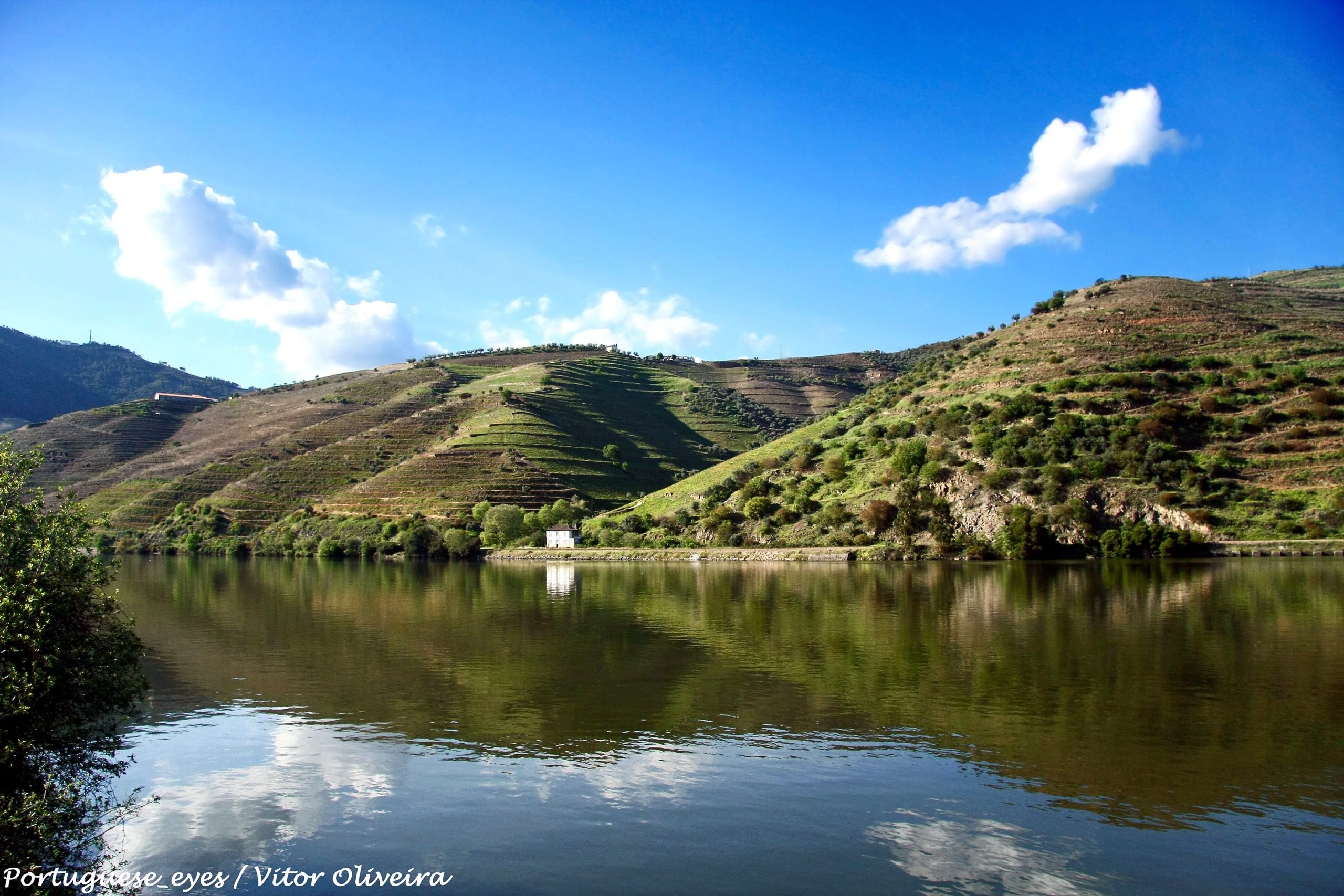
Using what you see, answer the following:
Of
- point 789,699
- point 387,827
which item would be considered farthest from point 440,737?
point 789,699

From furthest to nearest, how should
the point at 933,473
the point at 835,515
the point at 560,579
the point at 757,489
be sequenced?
the point at 757,489, the point at 835,515, the point at 933,473, the point at 560,579

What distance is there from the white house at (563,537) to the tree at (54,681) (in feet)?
283

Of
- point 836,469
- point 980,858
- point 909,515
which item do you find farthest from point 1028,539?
point 980,858

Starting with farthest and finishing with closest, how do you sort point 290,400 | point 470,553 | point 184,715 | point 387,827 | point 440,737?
point 290,400 → point 470,553 → point 184,715 → point 440,737 → point 387,827

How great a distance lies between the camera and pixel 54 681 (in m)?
14.7

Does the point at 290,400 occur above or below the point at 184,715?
above

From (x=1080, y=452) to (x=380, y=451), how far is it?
4466 inches

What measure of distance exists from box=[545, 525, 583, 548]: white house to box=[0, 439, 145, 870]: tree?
86.2 m

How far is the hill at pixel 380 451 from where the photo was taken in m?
125

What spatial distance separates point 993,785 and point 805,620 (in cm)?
2334

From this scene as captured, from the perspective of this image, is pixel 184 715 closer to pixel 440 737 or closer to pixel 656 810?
pixel 440 737

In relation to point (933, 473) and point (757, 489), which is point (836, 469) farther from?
point (933, 473)

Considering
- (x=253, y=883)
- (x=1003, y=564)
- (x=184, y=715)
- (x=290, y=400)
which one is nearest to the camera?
(x=253, y=883)

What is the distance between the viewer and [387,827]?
48.4 ft
